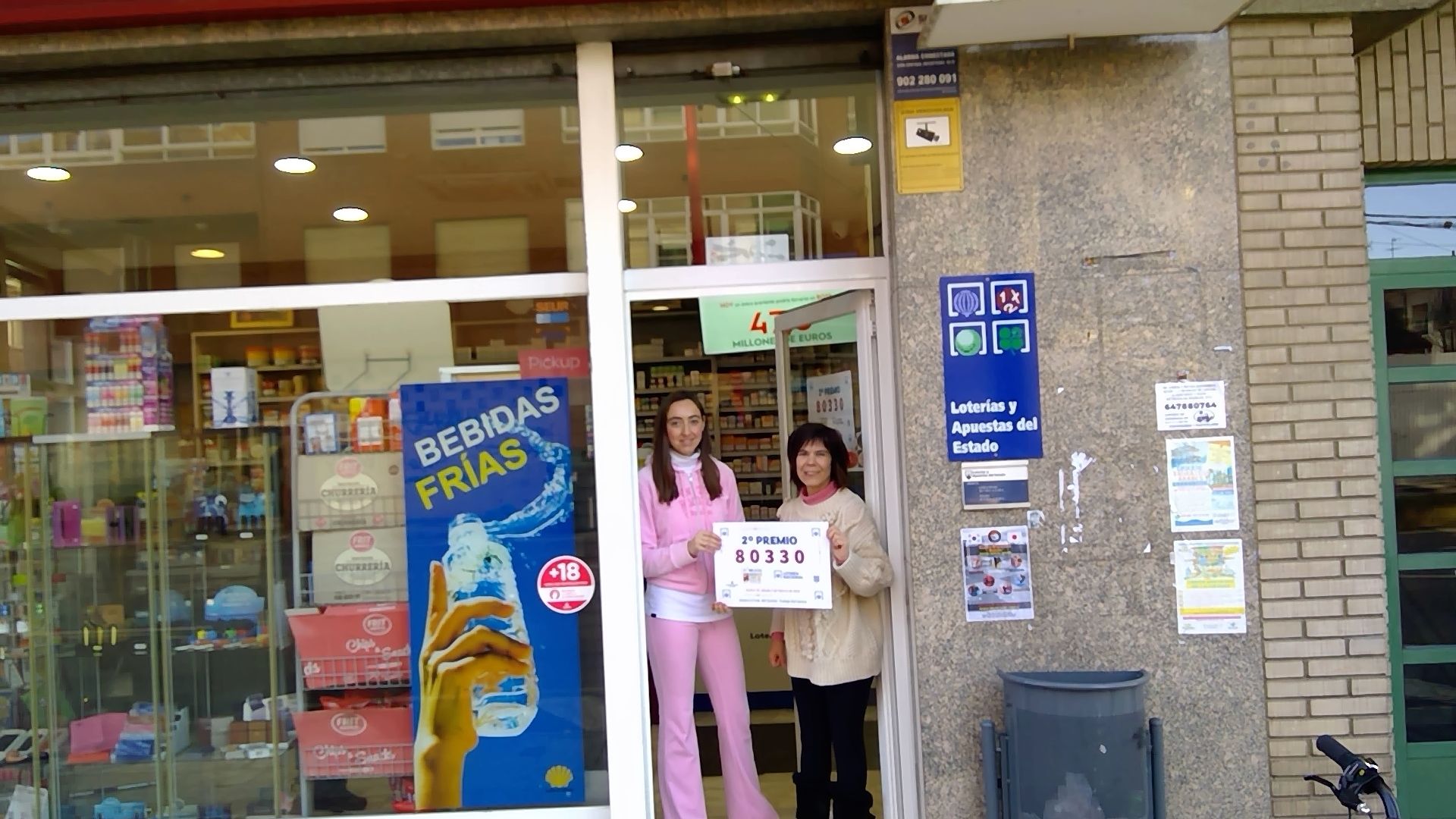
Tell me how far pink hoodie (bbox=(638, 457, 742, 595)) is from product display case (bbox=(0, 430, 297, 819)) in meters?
1.69

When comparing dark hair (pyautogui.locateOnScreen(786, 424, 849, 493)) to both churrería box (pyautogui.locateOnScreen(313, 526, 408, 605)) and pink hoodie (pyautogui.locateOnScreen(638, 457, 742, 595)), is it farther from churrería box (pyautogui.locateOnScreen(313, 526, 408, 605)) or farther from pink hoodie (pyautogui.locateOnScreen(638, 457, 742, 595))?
churrería box (pyautogui.locateOnScreen(313, 526, 408, 605))

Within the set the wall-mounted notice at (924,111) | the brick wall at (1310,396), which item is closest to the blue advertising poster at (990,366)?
the wall-mounted notice at (924,111)

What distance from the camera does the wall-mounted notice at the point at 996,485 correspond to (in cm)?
415

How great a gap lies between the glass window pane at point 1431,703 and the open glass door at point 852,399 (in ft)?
6.94

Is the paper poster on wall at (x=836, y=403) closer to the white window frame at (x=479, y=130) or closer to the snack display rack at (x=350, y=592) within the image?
the white window frame at (x=479, y=130)

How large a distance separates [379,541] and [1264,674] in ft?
11.9

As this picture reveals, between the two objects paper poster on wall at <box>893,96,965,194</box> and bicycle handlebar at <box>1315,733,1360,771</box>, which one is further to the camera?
paper poster on wall at <box>893,96,965,194</box>

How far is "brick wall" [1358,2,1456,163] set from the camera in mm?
4555

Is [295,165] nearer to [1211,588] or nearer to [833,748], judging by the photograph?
[833,748]

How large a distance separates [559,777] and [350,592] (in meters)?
1.22

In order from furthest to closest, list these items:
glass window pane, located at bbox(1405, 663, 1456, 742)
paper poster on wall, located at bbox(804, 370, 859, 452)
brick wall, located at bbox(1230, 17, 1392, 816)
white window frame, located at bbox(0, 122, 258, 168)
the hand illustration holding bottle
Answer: paper poster on wall, located at bbox(804, 370, 859, 452) → white window frame, located at bbox(0, 122, 258, 168) → the hand illustration holding bottle → glass window pane, located at bbox(1405, 663, 1456, 742) → brick wall, located at bbox(1230, 17, 1392, 816)

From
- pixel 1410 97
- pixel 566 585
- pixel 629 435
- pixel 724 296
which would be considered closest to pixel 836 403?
pixel 724 296

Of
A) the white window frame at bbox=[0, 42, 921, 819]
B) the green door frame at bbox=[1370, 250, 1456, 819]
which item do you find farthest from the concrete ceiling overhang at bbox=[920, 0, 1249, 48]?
the green door frame at bbox=[1370, 250, 1456, 819]

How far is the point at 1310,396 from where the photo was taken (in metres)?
4.16
